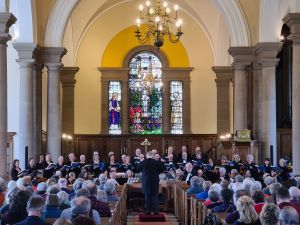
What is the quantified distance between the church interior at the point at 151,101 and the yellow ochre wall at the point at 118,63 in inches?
2.0

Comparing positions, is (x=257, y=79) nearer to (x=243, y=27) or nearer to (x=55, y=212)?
(x=243, y=27)

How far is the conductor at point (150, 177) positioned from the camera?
1405 cm

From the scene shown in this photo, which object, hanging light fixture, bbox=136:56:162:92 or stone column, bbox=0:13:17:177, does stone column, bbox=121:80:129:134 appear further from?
stone column, bbox=0:13:17:177

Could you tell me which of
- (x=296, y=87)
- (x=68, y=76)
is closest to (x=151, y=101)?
(x=68, y=76)

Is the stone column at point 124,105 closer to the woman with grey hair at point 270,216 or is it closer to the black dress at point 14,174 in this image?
the black dress at point 14,174

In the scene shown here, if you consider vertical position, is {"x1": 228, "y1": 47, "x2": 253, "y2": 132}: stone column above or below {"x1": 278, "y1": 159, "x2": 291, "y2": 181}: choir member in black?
above

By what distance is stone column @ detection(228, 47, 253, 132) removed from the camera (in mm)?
20906

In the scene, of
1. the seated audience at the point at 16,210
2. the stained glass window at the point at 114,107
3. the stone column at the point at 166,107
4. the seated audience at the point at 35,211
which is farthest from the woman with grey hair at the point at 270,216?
the stained glass window at the point at 114,107

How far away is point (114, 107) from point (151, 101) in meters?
1.92

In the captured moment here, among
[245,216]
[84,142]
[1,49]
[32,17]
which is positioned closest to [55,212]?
[245,216]

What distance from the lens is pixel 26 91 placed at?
19.5 m

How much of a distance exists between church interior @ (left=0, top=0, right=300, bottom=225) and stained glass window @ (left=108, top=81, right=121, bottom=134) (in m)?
0.05

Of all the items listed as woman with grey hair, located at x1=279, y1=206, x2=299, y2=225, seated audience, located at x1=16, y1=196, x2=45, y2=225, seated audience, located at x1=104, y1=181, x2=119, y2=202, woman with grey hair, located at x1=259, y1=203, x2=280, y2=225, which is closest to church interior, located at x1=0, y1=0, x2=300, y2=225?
seated audience, located at x1=104, y1=181, x2=119, y2=202

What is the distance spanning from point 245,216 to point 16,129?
1738 cm
